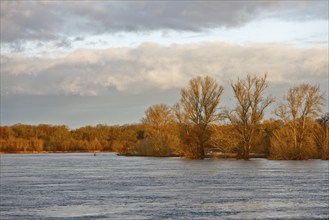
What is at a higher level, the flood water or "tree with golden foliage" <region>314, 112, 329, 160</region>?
"tree with golden foliage" <region>314, 112, 329, 160</region>

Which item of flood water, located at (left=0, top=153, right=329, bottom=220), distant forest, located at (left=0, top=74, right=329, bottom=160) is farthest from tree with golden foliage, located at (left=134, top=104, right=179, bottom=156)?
flood water, located at (left=0, top=153, right=329, bottom=220)

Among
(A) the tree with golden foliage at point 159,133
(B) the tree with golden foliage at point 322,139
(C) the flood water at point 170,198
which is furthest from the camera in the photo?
(A) the tree with golden foliage at point 159,133

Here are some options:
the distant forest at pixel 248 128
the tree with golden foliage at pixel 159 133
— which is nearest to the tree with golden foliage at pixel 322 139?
the distant forest at pixel 248 128

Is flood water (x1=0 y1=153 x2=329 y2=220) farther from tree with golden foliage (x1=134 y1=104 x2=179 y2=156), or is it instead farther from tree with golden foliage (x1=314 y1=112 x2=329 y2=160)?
tree with golden foliage (x1=134 y1=104 x2=179 y2=156)

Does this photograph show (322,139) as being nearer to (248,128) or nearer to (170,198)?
(248,128)

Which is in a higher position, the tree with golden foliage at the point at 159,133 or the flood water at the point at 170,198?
the tree with golden foliage at the point at 159,133

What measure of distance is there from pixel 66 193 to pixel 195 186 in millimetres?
7869

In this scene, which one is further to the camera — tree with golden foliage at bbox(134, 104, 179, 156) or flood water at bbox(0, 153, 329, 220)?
tree with golden foliage at bbox(134, 104, 179, 156)

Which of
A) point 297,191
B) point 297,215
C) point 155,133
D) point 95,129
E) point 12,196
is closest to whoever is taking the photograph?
point 297,215

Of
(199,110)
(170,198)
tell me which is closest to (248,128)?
(199,110)

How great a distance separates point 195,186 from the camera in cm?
3306

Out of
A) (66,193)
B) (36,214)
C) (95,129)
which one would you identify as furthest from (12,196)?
(95,129)

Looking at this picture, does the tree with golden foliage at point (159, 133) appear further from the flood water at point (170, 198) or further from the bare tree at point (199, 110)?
the flood water at point (170, 198)

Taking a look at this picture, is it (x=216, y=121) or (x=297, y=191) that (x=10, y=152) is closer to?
(x=216, y=121)
